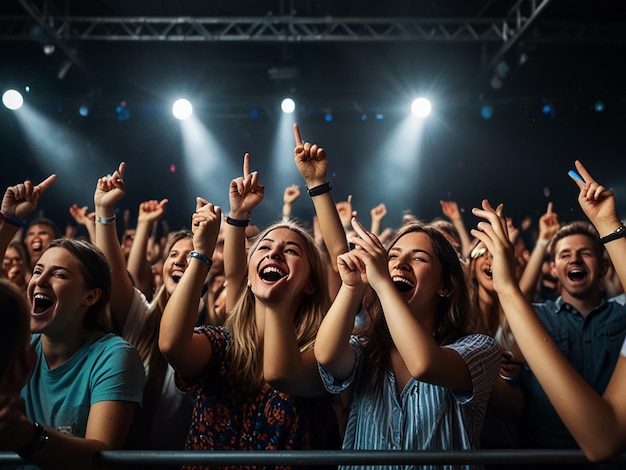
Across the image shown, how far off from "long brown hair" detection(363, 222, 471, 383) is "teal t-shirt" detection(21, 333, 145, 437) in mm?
690

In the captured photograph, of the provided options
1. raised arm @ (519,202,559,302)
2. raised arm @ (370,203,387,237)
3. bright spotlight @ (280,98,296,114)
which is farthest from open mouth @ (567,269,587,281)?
bright spotlight @ (280,98,296,114)

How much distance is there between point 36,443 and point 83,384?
414 mm

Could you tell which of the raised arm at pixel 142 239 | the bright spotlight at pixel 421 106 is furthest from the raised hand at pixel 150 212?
the bright spotlight at pixel 421 106

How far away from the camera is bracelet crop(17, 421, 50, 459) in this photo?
1274 mm

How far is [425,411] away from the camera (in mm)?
1562

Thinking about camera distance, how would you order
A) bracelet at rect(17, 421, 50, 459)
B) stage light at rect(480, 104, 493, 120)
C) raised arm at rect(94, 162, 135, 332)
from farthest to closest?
1. stage light at rect(480, 104, 493, 120)
2. raised arm at rect(94, 162, 135, 332)
3. bracelet at rect(17, 421, 50, 459)

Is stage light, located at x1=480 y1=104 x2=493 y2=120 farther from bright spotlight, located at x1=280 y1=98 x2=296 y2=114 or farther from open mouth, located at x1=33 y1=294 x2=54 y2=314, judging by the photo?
open mouth, located at x1=33 y1=294 x2=54 y2=314

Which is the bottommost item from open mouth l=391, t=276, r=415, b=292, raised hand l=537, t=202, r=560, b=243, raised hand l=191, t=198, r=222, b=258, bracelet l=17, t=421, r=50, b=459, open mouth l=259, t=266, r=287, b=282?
bracelet l=17, t=421, r=50, b=459

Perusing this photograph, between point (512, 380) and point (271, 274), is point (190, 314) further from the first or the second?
point (512, 380)

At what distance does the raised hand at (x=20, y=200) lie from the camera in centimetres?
223

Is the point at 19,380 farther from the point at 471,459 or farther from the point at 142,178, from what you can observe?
the point at 142,178

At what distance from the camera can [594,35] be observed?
256 inches

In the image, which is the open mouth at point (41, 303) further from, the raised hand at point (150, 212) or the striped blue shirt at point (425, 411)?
the raised hand at point (150, 212)

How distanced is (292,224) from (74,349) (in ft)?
2.61
